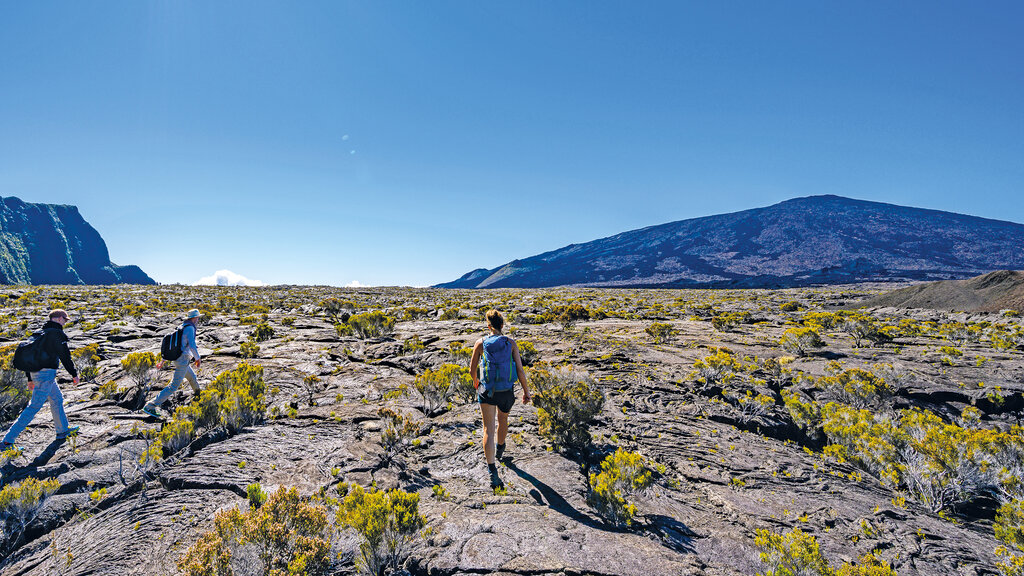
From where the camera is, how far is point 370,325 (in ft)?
52.4

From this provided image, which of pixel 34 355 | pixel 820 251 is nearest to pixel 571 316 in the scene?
pixel 34 355

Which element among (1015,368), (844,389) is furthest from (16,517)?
(1015,368)

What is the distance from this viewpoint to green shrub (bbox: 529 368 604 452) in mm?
6469

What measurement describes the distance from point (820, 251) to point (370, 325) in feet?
606

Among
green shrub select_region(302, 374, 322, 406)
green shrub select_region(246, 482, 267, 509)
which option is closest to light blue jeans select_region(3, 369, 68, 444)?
green shrub select_region(302, 374, 322, 406)

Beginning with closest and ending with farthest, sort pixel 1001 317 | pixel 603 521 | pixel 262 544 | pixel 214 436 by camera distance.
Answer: pixel 262 544 < pixel 603 521 < pixel 214 436 < pixel 1001 317

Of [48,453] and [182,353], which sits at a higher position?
[182,353]

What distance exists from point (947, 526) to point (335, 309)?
24896 mm

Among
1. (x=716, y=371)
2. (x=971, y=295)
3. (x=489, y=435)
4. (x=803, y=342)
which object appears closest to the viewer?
(x=489, y=435)

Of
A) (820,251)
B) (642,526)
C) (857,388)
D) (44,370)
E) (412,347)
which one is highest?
(820,251)

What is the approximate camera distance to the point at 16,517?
4227 mm

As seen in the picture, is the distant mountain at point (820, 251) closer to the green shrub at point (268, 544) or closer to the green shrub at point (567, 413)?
the green shrub at point (567, 413)

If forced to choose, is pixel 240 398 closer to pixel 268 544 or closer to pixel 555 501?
pixel 268 544

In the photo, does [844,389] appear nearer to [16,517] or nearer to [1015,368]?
[1015,368]
